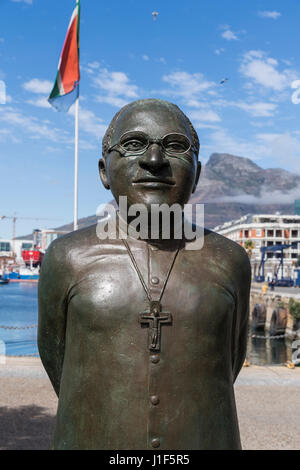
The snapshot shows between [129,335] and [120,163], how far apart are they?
2.70 ft

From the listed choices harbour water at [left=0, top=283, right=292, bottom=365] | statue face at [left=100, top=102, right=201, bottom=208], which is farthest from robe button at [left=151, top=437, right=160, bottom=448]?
harbour water at [left=0, top=283, right=292, bottom=365]

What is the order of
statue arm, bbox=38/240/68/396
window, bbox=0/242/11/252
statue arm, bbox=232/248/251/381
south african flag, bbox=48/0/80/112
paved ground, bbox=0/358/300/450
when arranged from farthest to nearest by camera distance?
window, bbox=0/242/11/252
south african flag, bbox=48/0/80/112
paved ground, bbox=0/358/300/450
statue arm, bbox=232/248/251/381
statue arm, bbox=38/240/68/396

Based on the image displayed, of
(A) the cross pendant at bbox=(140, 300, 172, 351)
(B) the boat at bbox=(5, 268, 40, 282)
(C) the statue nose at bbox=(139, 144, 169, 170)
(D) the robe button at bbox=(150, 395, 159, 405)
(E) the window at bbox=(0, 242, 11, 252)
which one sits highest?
(E) the window at bbox=(0, 242, 11, 252)

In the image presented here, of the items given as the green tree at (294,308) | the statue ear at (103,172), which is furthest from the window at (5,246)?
Answer: the statue ear at (103,172)

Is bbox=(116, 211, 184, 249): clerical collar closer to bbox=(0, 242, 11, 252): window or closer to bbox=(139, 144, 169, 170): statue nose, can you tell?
bbox=(139, 144, 169, 170): statue nose

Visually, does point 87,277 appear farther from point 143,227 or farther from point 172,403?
point 172,403

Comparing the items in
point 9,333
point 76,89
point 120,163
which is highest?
point 76,89

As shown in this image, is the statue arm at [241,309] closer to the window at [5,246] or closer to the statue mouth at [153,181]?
the statue mouth at [153,181]

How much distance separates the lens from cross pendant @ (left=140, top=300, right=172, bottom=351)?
2088mm

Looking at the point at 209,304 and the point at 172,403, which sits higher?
the point at 209,304

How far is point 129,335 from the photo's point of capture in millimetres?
2117

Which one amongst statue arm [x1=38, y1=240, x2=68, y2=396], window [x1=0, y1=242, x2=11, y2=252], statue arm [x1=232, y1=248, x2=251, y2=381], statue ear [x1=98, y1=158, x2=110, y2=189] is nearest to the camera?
statue arm [x1=38, y1=240, x2=68, y2=396]
